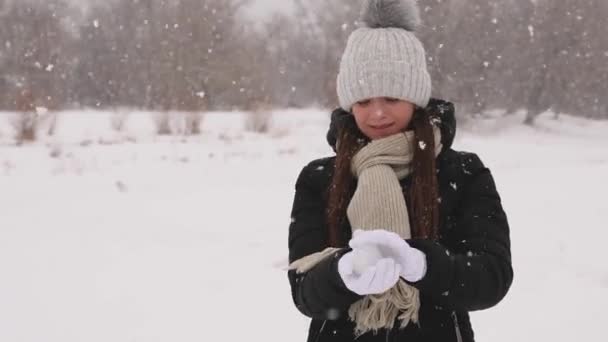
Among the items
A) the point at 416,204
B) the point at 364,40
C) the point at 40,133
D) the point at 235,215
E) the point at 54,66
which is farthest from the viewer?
the point at 54,66

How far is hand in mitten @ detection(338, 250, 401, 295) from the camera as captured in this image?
1.02 metres

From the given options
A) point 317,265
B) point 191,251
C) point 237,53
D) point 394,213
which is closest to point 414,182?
point 394,213

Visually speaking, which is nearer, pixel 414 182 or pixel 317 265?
pixel 317 265

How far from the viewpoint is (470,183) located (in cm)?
133

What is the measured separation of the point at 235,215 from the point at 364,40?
A: 223 inches

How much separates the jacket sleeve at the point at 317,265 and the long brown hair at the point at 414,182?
0.15 ft

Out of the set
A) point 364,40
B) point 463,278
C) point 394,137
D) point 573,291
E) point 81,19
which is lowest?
point 573,291

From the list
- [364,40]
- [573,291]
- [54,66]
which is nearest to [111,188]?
[573,291]

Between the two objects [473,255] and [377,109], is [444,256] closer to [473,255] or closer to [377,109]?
[473,255]

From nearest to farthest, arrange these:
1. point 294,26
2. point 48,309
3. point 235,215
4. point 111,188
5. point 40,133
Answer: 1. point 48,309
2. point 235,215
3. point 111,188
4. point 40,133
5. point 294,26

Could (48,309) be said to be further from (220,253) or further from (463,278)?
(463,278)

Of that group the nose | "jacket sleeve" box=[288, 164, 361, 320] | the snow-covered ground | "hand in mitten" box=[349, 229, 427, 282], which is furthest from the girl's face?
the snow-covered ground

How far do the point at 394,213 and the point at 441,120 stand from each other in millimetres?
307

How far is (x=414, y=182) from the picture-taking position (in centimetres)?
130
